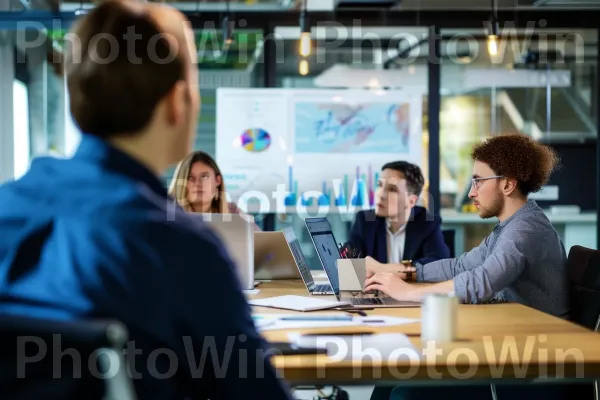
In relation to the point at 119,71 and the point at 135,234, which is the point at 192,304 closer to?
the point at 135,234

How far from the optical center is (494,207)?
313 centimetres

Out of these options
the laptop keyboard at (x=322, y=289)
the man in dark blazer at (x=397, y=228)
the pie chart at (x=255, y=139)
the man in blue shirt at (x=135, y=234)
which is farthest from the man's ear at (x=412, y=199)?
the man in blue shirt at (x=135, y=234)

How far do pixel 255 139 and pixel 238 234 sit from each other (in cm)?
302

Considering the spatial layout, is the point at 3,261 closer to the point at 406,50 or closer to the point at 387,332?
the point at 387,332

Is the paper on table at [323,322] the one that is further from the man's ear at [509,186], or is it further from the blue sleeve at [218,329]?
the blue sleeve at [218,329]

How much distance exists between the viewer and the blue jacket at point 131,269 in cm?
104

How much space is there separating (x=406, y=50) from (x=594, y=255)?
3735 millimetres

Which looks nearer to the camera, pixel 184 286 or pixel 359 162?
pixel 184 286

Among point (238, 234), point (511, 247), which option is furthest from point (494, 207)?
point (238, 234)

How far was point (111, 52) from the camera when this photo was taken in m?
1.16

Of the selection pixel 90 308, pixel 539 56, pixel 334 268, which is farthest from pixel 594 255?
pixel 539 56

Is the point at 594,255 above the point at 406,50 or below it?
below

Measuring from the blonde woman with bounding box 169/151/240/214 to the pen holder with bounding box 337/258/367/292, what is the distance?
1380mm

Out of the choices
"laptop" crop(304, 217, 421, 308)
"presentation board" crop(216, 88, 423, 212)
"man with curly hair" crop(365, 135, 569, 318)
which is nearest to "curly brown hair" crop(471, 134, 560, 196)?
"man with curly hair" crop(365, 135, 569, 318)
